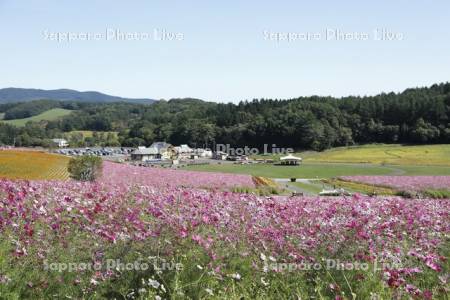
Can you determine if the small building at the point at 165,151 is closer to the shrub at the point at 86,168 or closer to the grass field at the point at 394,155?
the grass field at the point at 394,155

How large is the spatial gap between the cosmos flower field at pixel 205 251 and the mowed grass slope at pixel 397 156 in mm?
85958

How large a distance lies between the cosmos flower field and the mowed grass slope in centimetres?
8596

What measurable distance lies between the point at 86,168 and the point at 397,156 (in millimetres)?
84548

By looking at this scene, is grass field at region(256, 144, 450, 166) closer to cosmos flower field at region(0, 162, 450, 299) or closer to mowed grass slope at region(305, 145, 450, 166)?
mowed grass slope at region(305, 145, 450, 166)

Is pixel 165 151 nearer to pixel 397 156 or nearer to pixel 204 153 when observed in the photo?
pixel 204 153

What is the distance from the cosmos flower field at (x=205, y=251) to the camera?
655 centimetres

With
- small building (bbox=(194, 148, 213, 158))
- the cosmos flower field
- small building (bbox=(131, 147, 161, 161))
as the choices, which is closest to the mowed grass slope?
small building (bbox=(194, 148, 213, 158))

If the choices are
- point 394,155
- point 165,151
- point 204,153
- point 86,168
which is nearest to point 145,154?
point 165,151

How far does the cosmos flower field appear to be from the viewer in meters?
6.55

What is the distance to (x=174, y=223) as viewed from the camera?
755 cm

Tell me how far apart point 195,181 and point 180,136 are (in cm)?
14544

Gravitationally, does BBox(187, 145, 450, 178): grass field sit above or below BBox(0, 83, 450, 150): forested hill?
below

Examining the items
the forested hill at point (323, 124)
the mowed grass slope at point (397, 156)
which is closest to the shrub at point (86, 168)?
the mowed grass slope at point (397, 156)

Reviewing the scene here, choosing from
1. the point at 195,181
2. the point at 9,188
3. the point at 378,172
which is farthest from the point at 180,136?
the point at 9,188
